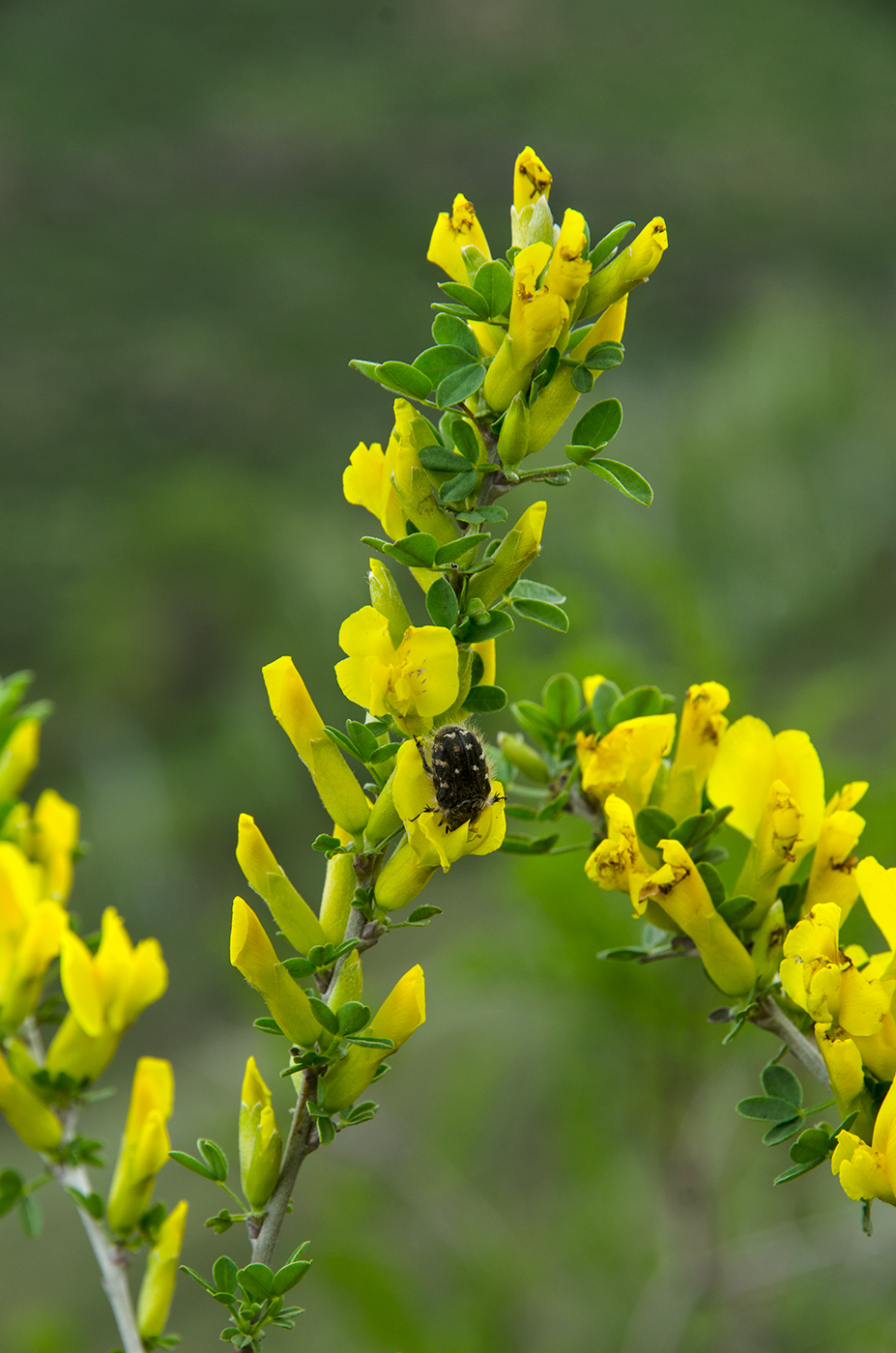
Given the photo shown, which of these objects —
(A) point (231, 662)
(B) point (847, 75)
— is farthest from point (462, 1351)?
(B) point (847, 75)

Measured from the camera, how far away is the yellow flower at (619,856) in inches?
7.9

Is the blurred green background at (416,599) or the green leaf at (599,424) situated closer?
the green leaf at (599,424)

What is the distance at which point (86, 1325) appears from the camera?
1.10m

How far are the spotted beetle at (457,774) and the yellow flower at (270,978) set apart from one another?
0.04 meters

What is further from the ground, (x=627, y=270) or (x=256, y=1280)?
(x=627, y=270)

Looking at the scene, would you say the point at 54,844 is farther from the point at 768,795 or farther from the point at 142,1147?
the point at 768,795

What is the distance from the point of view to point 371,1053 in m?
0.19

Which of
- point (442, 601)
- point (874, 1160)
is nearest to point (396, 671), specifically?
point (442, 601)

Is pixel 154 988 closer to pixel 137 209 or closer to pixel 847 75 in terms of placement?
pixel 137 209

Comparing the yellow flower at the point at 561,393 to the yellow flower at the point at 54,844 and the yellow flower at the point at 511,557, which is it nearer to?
the yellow flower at the point at 511,557

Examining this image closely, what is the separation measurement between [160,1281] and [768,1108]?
15 centimetres

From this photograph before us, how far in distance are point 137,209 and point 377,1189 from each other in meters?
3.26

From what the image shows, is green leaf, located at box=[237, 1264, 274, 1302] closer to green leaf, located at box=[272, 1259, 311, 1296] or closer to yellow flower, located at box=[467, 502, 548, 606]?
green leaf, located at box=[272, 1259, 311, 1296]

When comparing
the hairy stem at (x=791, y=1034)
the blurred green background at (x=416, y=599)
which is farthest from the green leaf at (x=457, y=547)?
the blurred green background at (x=416, y=599)
